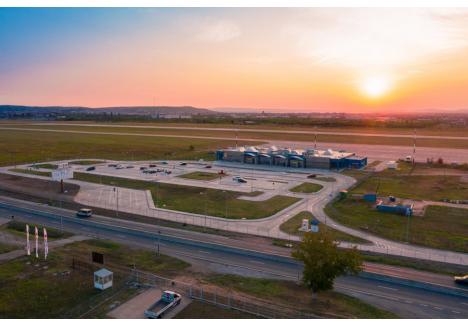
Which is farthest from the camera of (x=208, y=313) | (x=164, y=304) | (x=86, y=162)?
(x=86, y=162)

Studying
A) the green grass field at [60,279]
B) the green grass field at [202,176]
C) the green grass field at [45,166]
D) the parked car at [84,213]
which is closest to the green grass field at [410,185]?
the green grass field at [202,176]

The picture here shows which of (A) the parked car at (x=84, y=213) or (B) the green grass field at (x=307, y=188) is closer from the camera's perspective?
(A) the parked car at (x=84, y=213)

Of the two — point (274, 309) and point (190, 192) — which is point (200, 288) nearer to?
point (274, 309)

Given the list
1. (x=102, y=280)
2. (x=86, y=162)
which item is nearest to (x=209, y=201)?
(x=102, y=280)

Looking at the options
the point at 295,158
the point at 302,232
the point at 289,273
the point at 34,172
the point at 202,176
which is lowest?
the point at 289,273

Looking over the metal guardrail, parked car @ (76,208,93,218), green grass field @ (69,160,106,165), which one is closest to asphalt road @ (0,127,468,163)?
green grass field @ (69,160,106,165)

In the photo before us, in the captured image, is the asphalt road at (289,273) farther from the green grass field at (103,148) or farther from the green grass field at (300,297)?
the green grass field at (103,148)

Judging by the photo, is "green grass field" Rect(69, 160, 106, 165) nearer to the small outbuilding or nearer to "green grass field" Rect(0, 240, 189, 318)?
"green grass field" Rect(0, 240, 189, 318)

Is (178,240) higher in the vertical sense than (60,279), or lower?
higher

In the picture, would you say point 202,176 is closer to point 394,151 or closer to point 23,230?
point 23,230
